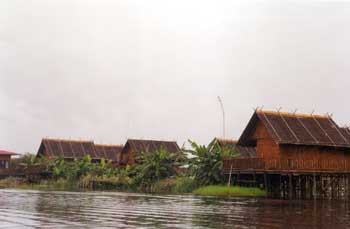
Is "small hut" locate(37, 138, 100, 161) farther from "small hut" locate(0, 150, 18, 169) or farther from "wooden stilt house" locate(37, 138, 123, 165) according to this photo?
"small hut" locate(0, 150, 18, 169)

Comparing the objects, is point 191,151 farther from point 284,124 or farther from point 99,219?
point 99,219

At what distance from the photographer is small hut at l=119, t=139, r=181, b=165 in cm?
4994

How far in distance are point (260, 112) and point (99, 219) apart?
66.9 ft

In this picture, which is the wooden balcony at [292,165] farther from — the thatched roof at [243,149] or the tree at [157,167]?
the tree at [157,167]

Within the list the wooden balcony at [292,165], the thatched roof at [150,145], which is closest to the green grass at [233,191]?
the wooden balcony at [292,165]

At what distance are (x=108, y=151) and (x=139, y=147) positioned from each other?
A: 11.0 meters

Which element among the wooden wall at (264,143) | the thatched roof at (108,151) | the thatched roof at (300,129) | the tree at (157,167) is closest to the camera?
the thatched roof at (300,129)

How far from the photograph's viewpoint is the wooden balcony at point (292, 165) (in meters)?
29.2

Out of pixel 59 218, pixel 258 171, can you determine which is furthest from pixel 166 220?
pixel 258 171

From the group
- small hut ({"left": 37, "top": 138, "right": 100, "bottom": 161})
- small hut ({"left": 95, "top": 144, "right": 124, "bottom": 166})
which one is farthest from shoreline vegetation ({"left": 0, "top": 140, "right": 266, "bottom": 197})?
small hut ({"left": 95, "top": 144, "right": 124, "bottom": 166})

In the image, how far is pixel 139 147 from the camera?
50.2 meters

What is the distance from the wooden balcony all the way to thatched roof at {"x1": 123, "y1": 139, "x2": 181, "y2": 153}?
20.1 m

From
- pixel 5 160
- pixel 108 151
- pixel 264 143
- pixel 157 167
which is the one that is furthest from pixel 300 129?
pixel 5 160

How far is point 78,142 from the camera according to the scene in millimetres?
57406
